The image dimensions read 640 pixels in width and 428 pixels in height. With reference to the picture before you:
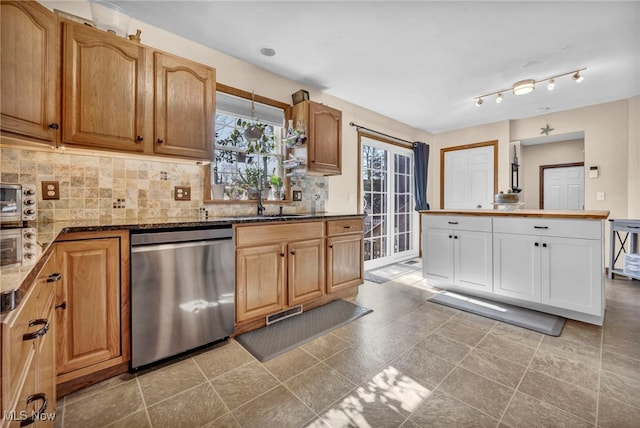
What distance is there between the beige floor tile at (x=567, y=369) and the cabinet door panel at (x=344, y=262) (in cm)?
165

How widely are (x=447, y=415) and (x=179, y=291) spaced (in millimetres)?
1737

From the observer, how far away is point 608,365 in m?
1.80

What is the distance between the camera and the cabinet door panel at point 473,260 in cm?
288

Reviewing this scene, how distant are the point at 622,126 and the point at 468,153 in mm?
1997

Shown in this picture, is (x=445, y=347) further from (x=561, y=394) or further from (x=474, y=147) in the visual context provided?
(x=474, y=147)

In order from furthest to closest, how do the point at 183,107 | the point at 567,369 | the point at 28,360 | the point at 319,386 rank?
1. the point at 183,107
2. the point at 567,369
3. the point at 319,386
4. the point at 28,360

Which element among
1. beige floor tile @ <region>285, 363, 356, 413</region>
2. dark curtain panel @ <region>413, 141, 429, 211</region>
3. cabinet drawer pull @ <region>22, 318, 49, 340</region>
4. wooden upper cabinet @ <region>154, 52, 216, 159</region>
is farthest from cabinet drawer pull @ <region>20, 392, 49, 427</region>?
dark curtain panel @ <region>413, 141, 429, 211</region>

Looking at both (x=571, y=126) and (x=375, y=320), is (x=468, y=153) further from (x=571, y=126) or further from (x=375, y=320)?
(x=375, y=320)

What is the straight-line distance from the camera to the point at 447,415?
55.3 inches

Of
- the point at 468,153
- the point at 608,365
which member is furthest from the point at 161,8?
the point at 468,153

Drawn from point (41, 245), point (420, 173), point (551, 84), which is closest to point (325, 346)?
point (41, 245)

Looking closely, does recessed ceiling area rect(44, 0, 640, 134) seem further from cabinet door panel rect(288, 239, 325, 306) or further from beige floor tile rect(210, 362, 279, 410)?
beige floor tile rect(210, 362, 279, 410)

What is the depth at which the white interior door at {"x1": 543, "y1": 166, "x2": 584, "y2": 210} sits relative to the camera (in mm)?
5113

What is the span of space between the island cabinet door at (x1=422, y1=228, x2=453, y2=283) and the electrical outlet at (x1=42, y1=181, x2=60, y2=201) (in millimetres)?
3491
